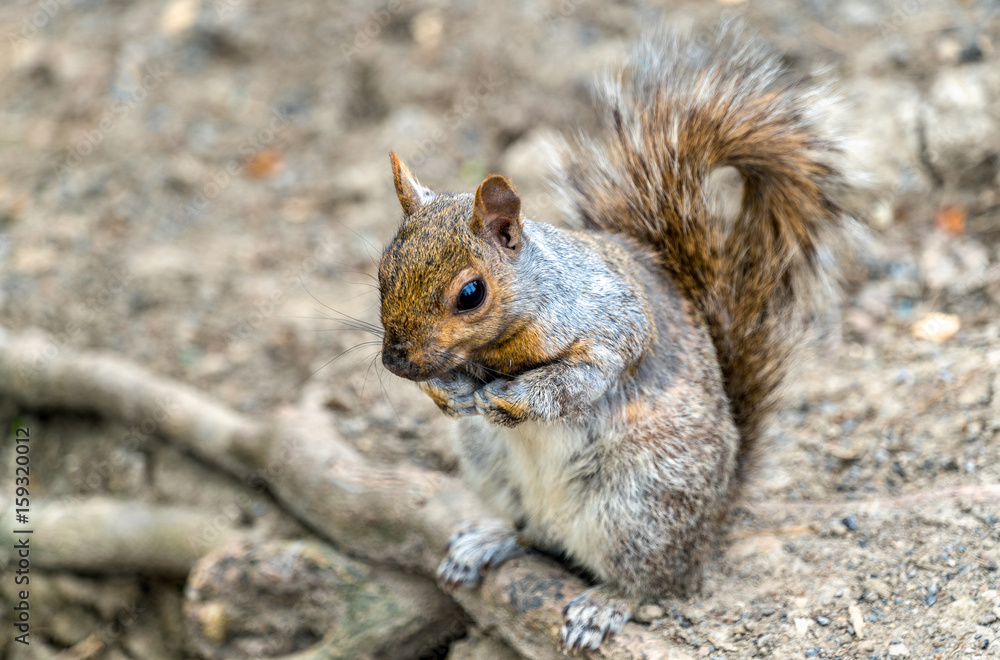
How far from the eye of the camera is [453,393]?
1.95 meters

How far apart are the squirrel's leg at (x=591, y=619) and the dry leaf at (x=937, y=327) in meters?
1.49

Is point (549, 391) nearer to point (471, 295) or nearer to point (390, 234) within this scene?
point (471, 295)

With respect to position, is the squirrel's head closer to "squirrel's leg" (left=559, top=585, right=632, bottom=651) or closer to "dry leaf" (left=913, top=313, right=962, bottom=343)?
"squirrel's leg" (left=559, top=585, right=632, bottom=651)

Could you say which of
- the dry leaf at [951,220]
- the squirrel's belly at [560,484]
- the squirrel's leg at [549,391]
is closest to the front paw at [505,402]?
the squirrel's leg at [549,391]

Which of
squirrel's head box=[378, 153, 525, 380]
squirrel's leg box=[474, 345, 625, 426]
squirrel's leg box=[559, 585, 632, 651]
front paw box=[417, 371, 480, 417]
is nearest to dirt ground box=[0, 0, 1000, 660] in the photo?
squirrel's leg box=[559, 585, 632, 651]

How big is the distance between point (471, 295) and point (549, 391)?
0.92 feet

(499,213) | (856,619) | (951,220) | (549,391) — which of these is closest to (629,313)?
(549,391)

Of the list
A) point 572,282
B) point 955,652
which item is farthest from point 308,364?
point 955,652

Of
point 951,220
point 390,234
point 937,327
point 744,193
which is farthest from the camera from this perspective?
point 390,234

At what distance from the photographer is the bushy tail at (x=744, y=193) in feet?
7.36

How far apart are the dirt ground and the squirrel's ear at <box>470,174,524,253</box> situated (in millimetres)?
1022

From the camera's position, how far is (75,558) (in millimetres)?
2939

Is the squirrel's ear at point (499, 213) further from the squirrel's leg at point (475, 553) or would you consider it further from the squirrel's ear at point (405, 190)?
the squirrel's leg at point (475, 553)

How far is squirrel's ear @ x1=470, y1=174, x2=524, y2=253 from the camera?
5.94ft
